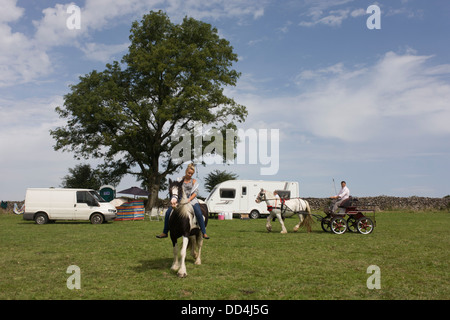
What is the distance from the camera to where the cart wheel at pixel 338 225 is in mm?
16516

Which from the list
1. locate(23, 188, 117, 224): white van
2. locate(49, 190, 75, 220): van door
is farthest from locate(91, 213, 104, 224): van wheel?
locate(49, 190, 75, 220): van door

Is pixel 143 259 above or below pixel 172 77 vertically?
below

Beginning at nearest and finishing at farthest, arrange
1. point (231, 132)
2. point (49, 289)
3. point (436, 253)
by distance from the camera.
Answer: point (49, 289) < point (436, 253) < point (231, 132)

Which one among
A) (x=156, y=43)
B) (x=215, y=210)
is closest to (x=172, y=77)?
(x=156, y=43)

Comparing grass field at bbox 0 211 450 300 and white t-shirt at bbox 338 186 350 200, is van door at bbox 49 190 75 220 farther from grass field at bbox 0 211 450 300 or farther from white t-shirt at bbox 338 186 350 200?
white t-shirt at bbox 338 186 350 200

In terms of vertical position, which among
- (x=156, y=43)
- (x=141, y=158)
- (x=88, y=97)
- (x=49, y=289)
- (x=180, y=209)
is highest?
(x=156, y=43)

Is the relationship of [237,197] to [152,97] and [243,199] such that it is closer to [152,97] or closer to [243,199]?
[243,199]

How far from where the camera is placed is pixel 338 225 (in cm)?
1669

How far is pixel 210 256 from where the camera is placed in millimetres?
10195

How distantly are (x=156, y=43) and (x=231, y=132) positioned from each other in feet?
36.8

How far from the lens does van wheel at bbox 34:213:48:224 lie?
24.2m

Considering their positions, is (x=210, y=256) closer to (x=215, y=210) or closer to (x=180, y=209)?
(x=180, y=209)

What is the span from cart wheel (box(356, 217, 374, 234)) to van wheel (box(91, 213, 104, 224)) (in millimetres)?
15688

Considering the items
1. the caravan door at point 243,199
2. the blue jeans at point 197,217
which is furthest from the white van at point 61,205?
the blue jeans at point 197,217
